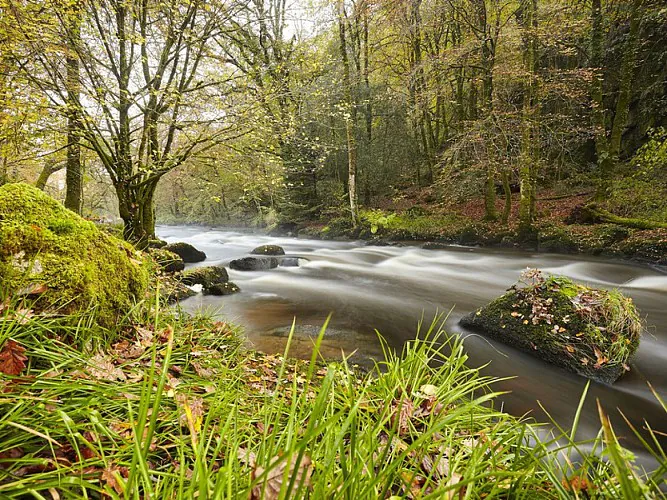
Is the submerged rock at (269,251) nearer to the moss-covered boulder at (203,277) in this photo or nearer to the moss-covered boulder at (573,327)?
the moss-covered boulder at (203,277)

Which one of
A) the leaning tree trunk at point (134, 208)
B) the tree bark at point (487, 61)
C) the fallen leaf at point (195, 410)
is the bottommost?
the fallen leaf at point (195, 410)

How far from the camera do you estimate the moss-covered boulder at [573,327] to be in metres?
3.61

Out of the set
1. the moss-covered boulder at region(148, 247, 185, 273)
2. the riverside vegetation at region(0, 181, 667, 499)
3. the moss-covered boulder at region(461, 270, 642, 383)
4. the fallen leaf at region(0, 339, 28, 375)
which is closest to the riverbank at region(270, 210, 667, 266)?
the moss-covered boulder at region(461, 270, 642, 383)

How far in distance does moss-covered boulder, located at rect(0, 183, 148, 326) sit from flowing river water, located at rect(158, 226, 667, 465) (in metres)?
1.63

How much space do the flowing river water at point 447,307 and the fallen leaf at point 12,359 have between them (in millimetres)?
2233

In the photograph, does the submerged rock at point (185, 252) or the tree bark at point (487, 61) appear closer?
the submerged rock at point (185, 252)

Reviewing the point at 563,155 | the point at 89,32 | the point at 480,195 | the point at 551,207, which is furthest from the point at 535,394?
the point at 563,155

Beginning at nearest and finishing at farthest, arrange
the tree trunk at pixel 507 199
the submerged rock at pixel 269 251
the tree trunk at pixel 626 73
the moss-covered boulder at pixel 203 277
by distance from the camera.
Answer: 1. the moss-covered boulder at pixel 203 277
2. the tree trunk at pixel 626 73
3. the submerged rock at pixel 269 251
4. the tree trunk at pixel 507 199

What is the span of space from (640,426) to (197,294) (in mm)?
6521

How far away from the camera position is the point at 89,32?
6.14m

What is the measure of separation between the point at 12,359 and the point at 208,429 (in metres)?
0.96

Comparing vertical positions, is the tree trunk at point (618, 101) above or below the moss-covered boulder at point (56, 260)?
above

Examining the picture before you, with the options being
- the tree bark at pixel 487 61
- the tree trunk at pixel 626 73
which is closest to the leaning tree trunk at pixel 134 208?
the tree bark at pixel 487 61

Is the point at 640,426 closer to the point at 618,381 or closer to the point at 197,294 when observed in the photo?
the point at 618,381
